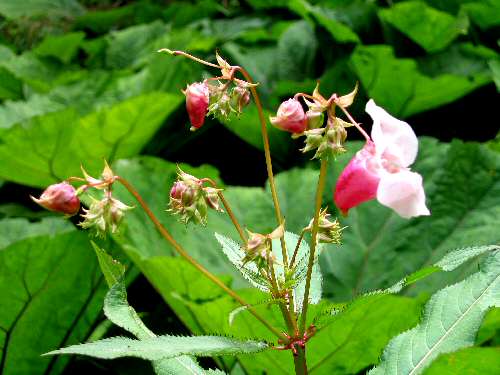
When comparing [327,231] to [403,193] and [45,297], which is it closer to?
[403,193]

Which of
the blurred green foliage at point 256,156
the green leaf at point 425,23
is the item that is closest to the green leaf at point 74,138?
the blurred green foliage at point 256,156

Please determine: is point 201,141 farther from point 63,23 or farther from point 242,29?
point 63,23

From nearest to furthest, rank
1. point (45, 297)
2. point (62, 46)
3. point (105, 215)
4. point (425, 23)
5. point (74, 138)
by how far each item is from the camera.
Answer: point (105, 215), point (45, 297), point (74, 138), point (425, 23), point (62, 46)

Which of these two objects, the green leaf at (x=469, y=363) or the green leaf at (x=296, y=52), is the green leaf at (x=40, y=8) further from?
the green leaf at (x=469, y=363)

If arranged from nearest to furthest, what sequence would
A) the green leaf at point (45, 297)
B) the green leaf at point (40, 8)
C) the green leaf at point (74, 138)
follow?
the green leaf at point (45, 297), the green leaf at point (74, 138), the green leaf at point (40, 8)

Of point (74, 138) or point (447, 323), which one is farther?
A: point (74, 138)

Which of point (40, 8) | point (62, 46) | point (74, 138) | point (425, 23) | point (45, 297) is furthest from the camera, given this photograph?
point (40, 8)

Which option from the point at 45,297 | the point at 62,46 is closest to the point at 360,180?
the point at 45,297
